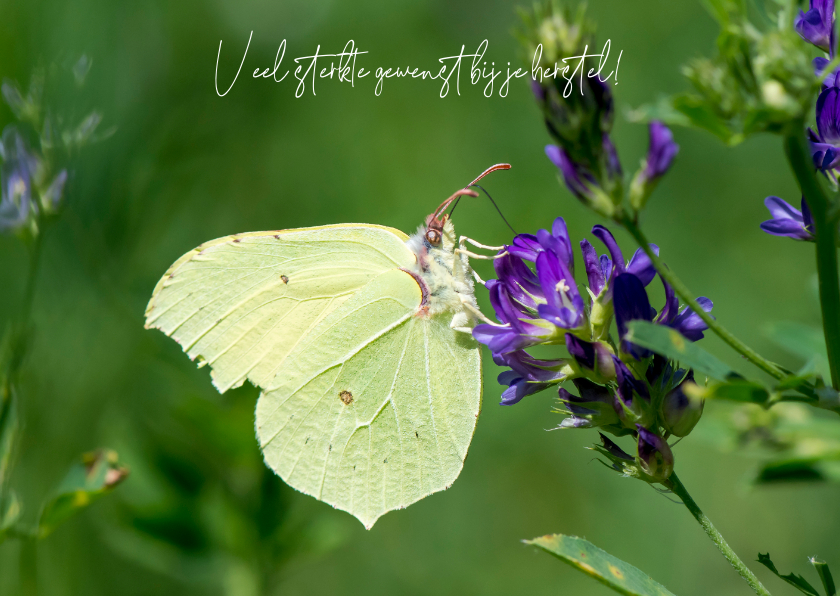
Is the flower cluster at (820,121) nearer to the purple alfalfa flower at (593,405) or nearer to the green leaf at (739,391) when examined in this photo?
the green leaf at (739,391)

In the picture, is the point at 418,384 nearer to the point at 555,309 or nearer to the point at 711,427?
the point at 555,309

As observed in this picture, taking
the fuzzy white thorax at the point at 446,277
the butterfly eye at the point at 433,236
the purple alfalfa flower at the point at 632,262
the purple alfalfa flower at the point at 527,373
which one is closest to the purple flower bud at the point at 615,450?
the purple alfalfa flower at the point at 527,373

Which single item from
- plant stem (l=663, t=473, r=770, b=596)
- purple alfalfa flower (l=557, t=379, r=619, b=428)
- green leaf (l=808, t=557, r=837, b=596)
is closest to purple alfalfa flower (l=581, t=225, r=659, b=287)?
purple alfalfa flower (l=557, t=379, r=619, b=428)

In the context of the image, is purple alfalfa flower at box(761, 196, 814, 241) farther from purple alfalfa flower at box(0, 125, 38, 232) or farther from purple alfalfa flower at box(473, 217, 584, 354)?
purple alfalfa flower at box(0, 125, 38, 232)

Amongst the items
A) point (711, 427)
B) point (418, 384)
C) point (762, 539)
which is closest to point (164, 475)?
point (418, 384)

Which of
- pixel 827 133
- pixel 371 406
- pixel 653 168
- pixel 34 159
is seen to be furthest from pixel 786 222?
pixel 34 159

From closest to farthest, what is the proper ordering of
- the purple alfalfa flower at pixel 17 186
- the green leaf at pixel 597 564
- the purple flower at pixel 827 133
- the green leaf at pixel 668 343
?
the green leaf at pixel 668 343 < the green leaf at pixel 597 564 < the purple flower at pixel 827 133 < the purple alfalfa flower at pixel 17 186
